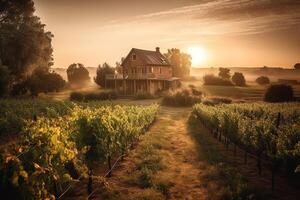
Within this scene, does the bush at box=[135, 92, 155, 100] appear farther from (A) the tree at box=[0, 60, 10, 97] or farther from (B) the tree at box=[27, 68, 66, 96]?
(A) the tree at box=[0, 60, 10, 97]

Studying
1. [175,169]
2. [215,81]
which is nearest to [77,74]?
[215,81]

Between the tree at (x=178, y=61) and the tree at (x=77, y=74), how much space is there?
28.7 metres

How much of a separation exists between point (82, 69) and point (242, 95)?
45640 millimetres

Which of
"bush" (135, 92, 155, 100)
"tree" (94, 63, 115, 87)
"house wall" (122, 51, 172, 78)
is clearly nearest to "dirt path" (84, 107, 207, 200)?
"bush" (135, 92, 155, 100)

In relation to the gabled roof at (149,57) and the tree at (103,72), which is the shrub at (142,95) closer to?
the gabled roof at (149,57)

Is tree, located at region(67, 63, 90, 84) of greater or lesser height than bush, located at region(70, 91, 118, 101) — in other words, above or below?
above

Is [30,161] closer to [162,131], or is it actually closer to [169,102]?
[162,131]

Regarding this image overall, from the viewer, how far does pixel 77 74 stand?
79625 millimetres

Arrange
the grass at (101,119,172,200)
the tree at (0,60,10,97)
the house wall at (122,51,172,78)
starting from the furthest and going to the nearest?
the house wall at (122,51,172,78)
the tree at (0,60,10,97)
the grass at (101,119,172,200)

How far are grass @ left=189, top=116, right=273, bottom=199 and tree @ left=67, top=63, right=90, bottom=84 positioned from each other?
219 feet

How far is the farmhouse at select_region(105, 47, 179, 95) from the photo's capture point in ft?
184

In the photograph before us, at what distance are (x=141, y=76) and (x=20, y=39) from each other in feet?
74.4

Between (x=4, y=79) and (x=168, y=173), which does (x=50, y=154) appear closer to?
(x=168, y=173)

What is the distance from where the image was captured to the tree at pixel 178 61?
93250 mm
